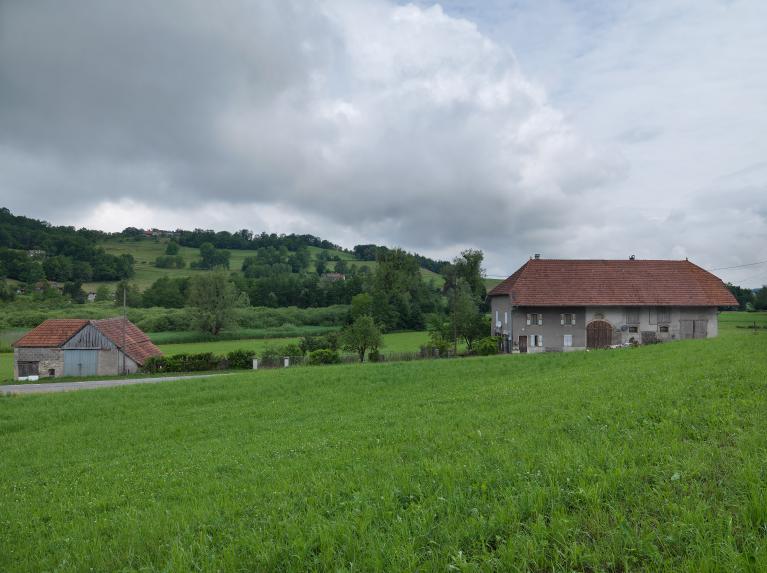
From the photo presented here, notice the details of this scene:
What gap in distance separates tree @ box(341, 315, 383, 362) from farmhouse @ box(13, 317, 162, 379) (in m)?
21.2

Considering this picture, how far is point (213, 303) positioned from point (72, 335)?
34.4m

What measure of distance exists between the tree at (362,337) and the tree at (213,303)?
130 ft

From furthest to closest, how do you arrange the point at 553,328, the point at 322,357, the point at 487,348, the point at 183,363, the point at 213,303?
the point at 213,303 → the point at 487,348 → the point at 183,363 → the point at 322,357 → the point at 553,328

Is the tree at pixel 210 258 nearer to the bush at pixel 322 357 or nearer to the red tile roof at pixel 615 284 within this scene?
the bush at pixel 322 357

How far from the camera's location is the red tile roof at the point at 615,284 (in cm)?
4416

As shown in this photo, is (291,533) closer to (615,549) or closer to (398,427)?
(615,549)

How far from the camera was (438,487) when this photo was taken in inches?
257

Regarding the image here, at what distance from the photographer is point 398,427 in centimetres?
1150

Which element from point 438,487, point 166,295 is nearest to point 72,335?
point 438,487

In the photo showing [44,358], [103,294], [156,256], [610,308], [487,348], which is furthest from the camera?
[156,256]

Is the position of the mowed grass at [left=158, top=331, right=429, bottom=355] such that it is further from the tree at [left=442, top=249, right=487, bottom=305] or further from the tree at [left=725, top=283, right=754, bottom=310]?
the tree at [left=725, top=283, right=754, bottom=310]

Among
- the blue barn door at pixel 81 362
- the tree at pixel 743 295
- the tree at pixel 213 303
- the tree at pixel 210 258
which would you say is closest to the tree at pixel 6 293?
the tree at pixel 213 303

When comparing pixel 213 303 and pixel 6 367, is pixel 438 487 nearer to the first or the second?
pixel 6 367

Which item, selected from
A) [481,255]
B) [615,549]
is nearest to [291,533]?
[615,549]
